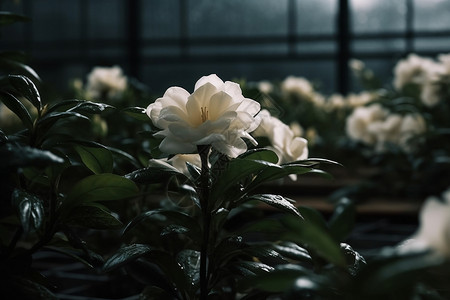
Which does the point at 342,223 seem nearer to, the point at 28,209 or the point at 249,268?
the point at 249,268

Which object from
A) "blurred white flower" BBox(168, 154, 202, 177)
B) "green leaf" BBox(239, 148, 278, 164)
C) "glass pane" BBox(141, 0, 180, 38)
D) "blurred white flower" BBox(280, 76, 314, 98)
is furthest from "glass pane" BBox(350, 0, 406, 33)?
"green leaf" BBox(239, 148, 278, 164)

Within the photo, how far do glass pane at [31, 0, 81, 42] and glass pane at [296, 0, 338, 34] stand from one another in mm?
2700

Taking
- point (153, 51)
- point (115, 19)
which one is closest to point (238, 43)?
point (153, 51)

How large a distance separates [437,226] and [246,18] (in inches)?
293

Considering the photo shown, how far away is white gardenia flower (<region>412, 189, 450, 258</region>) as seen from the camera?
0.48m

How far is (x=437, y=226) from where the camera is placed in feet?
1.59

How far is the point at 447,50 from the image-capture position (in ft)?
22.8

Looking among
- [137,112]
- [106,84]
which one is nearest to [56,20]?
[106,84]

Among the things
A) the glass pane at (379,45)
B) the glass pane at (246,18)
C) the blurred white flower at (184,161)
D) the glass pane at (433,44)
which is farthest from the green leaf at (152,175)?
the glass pane at (246,18)

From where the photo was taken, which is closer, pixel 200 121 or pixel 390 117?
pixel 200 121

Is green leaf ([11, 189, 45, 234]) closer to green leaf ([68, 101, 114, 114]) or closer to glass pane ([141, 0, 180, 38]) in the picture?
green leaf ([68, 101, 114, 114])

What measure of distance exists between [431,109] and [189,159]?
2.27 meters

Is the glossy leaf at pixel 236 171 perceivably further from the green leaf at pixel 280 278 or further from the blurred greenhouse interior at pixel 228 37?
the blurred greenhouse interior at pixel 228 37

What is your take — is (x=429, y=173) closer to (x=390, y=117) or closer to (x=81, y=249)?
(x=390, y=117)
